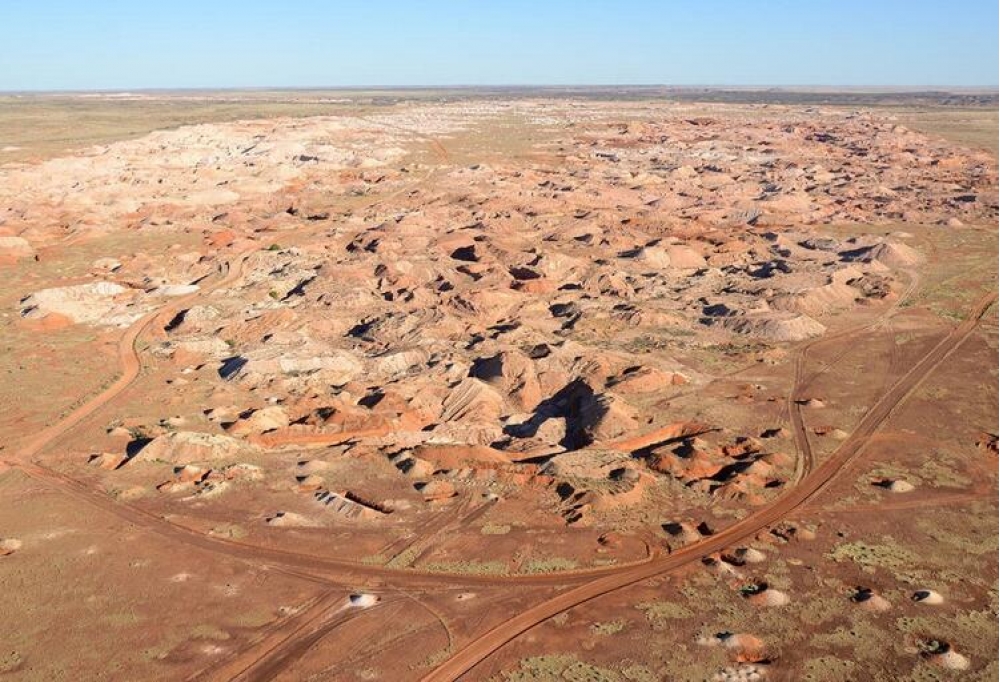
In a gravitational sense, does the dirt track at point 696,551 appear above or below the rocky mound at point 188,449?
below

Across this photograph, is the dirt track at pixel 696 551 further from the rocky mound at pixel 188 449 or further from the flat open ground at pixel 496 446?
the rocky mound at pixel 188 449

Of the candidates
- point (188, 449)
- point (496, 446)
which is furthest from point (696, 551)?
point (188, 449)

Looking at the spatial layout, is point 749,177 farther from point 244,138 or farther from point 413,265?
point 244,138

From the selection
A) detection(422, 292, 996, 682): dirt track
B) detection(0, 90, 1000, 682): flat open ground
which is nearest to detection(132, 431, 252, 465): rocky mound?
detection(0, 90, 1000, 682): flat open ground

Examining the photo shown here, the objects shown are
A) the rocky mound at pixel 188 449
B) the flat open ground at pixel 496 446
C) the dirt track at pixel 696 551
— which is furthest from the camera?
the rocky mound at pixel 188 449

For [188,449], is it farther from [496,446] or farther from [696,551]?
[696,551]

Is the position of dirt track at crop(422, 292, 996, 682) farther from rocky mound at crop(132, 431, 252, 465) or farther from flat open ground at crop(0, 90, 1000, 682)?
rocky mound at crop(132, 431, 252, 465)

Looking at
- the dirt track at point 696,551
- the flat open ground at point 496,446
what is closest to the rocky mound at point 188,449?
the flat open ground at point 496,446
